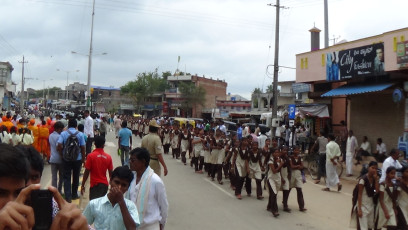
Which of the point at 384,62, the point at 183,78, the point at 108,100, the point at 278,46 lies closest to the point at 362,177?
the point at 384,62

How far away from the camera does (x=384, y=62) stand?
48.2 feet

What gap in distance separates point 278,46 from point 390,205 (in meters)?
15.8

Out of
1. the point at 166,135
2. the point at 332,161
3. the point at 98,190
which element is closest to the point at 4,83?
the point at 166,135

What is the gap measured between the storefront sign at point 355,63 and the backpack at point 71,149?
11.6 metres

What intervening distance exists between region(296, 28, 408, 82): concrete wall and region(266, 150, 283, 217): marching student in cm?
749

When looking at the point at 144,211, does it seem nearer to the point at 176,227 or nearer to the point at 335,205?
the point at 176,227

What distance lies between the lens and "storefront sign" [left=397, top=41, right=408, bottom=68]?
13.6m

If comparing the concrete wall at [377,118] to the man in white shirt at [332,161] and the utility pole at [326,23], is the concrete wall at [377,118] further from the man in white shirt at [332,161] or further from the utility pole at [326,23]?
the utility pole at [326,23]

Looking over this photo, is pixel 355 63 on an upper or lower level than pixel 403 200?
upper

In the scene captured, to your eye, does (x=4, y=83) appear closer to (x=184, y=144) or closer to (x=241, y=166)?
(x=184, y=144)

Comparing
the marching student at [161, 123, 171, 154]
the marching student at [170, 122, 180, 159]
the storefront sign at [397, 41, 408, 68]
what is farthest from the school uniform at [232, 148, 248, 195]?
the marching student at [161, 123, 171, 154]

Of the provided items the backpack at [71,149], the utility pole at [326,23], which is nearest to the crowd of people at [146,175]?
the backpack at [71,149]

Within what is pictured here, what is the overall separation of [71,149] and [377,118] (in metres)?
12.9

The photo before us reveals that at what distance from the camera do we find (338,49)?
1753 cm
